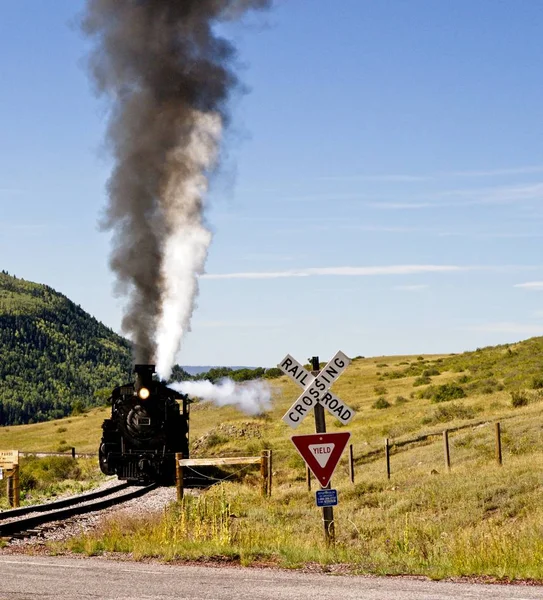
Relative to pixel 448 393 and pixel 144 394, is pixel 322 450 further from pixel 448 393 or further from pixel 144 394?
pixel 448 393

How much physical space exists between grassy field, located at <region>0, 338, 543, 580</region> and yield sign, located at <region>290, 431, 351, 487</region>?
1.15 m

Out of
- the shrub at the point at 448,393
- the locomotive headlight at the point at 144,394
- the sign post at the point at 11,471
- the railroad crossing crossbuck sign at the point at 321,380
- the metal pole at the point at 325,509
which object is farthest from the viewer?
the shrub at the point at 448,393

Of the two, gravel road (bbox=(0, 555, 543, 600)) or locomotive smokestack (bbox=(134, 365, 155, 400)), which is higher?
locomotive smokestack (bbox=(134, 365, 155, 400))

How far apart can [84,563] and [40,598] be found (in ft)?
11.2

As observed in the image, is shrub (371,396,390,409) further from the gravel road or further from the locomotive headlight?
the gravel road

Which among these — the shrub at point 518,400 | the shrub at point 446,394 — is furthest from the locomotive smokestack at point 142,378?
the shrub at point 446,394

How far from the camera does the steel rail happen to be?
2169 cm

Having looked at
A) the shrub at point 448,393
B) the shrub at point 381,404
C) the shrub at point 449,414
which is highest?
the shrub at point 448,393

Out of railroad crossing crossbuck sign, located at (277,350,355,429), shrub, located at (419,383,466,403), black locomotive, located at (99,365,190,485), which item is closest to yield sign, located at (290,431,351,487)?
railroad crossing crossbuck sign, located at (277,350,355,429)

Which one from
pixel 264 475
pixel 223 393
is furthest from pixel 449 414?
pixel 264 475

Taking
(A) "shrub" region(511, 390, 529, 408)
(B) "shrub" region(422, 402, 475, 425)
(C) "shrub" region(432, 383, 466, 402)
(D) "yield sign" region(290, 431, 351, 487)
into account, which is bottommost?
(D) "yield sign" region(290, 431, 351, 487)

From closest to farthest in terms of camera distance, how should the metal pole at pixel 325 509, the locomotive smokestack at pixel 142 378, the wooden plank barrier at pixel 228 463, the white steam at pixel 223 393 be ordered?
the metal pole at pixel 325 509 → the wooden plank barrier at pixel 228 463 → the locomotive smokestack at pixel 142 378 → the white steam at pixel 223 393

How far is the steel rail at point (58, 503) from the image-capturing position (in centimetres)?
2169

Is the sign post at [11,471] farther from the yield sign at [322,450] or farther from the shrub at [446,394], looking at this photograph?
the shrub at [446,394]
